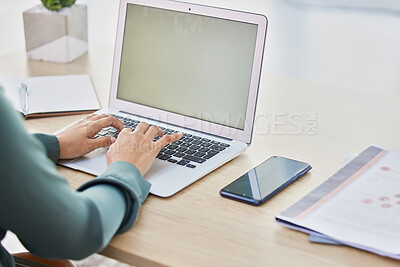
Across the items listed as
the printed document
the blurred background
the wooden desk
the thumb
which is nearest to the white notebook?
the wooden desk

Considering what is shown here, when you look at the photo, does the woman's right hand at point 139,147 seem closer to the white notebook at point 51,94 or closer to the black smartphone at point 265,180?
the black smartphone at point 265,180

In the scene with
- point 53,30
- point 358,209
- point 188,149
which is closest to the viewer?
point 358,209

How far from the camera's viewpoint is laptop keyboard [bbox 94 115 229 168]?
1.08 m

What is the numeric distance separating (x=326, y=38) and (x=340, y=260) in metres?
3.42

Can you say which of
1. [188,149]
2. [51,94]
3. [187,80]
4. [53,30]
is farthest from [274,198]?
[53,30]

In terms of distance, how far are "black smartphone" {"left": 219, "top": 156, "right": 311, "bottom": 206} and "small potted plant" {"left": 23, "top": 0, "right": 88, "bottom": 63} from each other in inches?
35.9

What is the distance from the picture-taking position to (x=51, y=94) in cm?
145

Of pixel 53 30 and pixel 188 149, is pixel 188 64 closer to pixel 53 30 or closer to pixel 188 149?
pixel 188 149

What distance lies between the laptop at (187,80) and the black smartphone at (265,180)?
0.07 meters

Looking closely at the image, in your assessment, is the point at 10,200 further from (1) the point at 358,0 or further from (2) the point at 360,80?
(1) the point at 358,0

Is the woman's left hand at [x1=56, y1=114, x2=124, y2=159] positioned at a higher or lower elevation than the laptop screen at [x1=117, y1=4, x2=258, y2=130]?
lower

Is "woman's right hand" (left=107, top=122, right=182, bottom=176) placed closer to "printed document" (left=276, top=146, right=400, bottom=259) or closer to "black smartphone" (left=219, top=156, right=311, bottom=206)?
"black smartphone" (left=219, top=156, right=311, bottom=206)

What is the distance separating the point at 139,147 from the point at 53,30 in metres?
0.86

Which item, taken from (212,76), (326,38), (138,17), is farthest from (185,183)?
(326,38)
